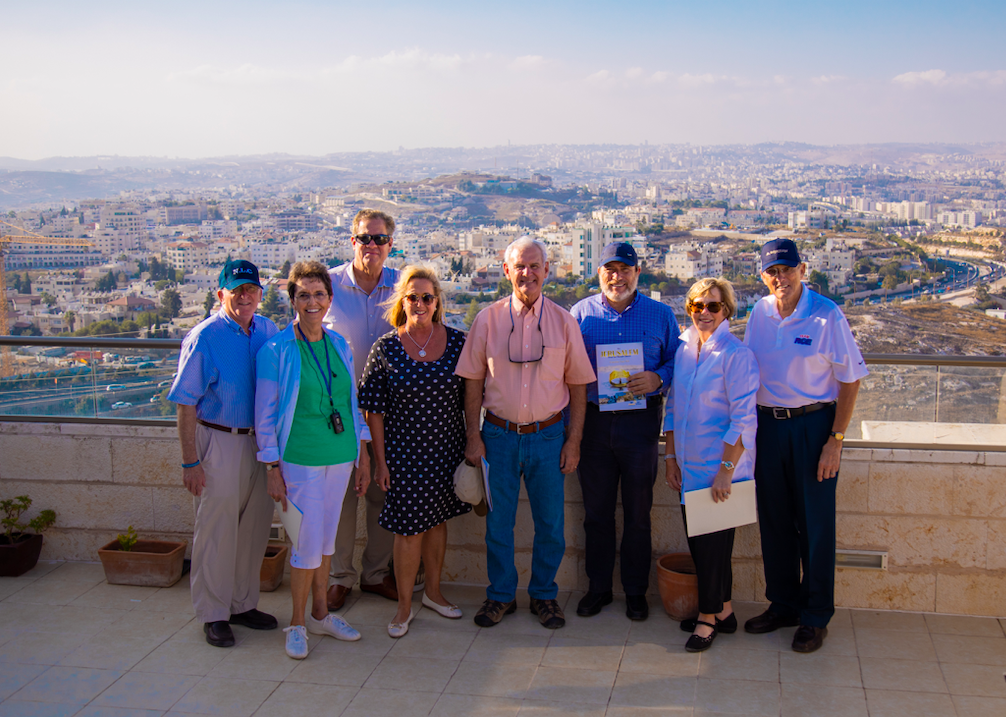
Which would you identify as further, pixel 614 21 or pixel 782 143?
pixel 614 21

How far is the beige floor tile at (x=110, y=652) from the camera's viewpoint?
→ 3.16 m

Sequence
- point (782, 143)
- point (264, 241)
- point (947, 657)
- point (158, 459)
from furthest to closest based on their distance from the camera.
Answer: point (782, 143) → point (264, 241) → point (158, 459) → point (947, 657)

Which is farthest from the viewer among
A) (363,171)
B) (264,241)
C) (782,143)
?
(782,143)

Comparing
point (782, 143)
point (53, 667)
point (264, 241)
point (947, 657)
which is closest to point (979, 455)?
point (947, 657)

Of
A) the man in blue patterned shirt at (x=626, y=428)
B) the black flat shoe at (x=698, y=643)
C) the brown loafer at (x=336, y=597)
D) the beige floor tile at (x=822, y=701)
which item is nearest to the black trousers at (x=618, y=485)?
the man in blue patterned shirt at (x=626, y=428)

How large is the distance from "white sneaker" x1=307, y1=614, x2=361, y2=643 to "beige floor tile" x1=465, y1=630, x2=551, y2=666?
1.79 ft

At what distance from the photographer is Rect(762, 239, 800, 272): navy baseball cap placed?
304 cm

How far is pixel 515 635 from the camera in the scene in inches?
133

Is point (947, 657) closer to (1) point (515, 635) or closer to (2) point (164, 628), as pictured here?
(1) point (515, 635)

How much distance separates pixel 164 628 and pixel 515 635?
1.66 meters

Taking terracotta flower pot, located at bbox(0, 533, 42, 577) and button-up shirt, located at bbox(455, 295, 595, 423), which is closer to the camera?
button-up shirt, located at bbox(455, 295, 595, 423)

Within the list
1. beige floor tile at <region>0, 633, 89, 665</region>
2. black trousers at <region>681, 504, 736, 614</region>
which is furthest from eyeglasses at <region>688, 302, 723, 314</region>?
beige floor tile at <region>0, 633, 89, 665</region>

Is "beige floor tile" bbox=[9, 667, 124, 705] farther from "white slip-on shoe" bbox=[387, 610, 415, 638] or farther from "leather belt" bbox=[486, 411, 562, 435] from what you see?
"leather belt" bbox=[486, 411, 562, 435]

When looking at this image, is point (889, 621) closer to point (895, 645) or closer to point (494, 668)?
point (895, 645)
